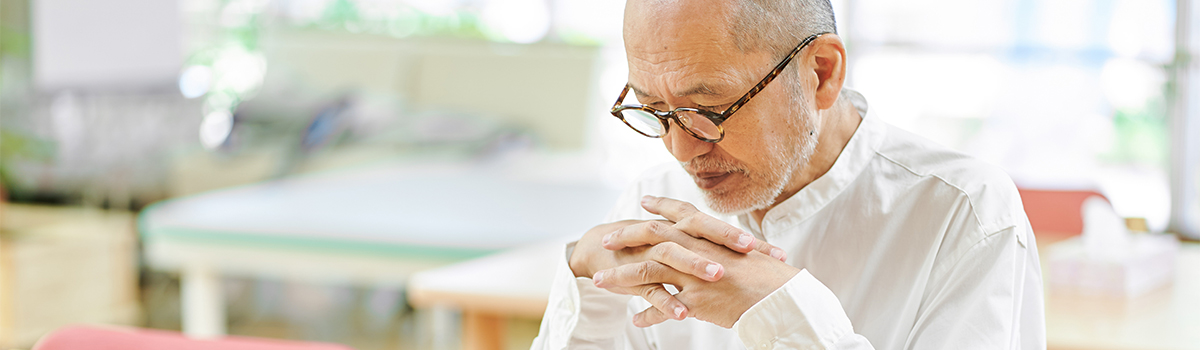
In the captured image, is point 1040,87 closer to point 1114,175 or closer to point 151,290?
point 1114,175

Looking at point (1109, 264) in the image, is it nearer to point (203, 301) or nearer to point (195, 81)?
point (203, 301)

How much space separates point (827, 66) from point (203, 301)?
8.92 ft

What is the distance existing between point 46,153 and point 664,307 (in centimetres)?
376

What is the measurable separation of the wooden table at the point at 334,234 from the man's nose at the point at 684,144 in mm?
2023

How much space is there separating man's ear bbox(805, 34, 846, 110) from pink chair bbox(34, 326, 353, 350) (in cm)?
64

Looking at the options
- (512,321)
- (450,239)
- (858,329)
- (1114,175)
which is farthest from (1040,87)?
(858,329)

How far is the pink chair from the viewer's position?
1150 millimetres

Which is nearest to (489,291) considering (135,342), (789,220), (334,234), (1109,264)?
(135,342)

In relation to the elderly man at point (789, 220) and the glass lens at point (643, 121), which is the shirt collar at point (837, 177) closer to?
the elderly man at point (789, 220)

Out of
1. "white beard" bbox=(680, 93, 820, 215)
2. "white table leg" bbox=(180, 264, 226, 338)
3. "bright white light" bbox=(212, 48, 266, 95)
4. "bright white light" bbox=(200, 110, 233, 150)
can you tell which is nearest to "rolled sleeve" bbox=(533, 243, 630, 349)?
"white beard" bbox=(680, 93, 820, 215)

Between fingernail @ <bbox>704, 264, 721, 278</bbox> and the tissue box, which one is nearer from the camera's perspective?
fingernail @ <bbox>704, 264, 721, 278</bbox>

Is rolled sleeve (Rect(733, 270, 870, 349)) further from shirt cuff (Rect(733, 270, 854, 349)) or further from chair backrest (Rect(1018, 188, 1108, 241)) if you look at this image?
chair backrest (Rect(1018, 188, 1108, 241))

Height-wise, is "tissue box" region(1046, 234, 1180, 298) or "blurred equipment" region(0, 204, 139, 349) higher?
"tissue box" region(1046, 234, 1180, 298)

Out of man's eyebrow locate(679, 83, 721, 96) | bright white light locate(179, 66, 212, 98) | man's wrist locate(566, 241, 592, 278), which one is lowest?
man's wrist locate(566, 241, 592, 278)
